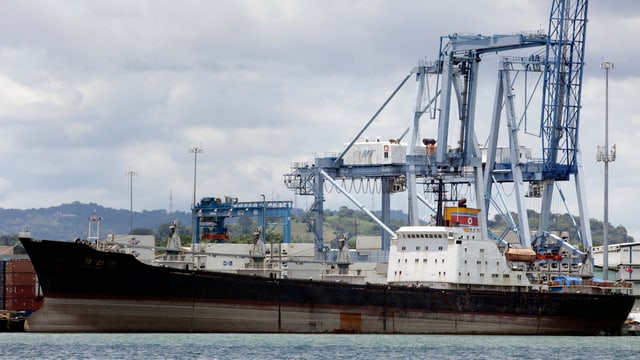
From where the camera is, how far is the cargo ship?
77.1 m

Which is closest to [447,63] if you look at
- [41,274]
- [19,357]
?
[41,274]

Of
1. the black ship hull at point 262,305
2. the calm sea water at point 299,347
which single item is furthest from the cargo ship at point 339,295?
the calm sea water at point 299,347

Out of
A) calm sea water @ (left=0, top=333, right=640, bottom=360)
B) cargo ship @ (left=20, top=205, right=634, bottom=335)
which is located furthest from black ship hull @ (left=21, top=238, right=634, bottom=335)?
calm sea water @ (left=0, top=333, right=640, bottom=360)

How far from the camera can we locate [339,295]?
8281 centimetres

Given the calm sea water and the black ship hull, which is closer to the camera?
the calm sea water

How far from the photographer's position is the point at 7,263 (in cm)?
10756

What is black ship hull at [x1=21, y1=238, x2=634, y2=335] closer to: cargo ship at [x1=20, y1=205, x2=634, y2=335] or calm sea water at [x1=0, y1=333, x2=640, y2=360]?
cargo ship at [x1=20, y1=205, x2=634, y2=335]

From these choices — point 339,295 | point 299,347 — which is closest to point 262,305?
point 339,295

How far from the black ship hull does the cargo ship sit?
0.06 meters

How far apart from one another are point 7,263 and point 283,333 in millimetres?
34692

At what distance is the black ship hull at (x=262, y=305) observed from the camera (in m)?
77.0

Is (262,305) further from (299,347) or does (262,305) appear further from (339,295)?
(299,347)

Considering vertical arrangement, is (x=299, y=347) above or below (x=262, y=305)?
below

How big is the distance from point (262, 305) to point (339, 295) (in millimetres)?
5185
